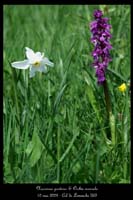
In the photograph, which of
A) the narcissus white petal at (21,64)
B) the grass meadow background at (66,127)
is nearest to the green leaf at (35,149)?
the grass meadow background at (66,127)

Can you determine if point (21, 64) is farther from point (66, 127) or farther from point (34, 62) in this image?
point (66, 127)

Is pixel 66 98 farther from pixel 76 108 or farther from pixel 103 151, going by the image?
pixel 103 151

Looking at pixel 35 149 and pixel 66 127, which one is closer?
pixel 35 149

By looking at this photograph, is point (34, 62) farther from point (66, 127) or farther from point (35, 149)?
point (35, 149)

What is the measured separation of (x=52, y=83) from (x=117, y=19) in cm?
120

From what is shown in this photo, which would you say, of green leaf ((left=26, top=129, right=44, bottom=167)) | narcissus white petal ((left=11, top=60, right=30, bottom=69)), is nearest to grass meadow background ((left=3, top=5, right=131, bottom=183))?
green leaf ((left=26, top=129, right=44, bottom=167))

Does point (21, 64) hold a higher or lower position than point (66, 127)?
higher

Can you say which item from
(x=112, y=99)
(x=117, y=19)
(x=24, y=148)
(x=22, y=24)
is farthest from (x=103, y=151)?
(x=22, y=24)

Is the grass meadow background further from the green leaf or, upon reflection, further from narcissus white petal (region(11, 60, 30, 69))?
narcissus white petal (region(11, 60, 30, 69))

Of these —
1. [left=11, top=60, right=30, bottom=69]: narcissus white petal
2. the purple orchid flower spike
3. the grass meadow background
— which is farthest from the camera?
[left=11, top=60, right=30, bottom=69]: narcissus white petal

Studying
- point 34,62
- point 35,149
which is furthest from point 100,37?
point 35,149

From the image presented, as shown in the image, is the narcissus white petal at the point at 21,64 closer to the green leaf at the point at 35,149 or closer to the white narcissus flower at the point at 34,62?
the white narcissus flower at the point at 34,62

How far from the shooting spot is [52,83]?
115 inches

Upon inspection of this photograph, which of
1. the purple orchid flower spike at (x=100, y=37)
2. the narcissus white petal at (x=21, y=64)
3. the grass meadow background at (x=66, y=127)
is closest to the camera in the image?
the grass meadow background at (x=66, y=127)
